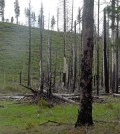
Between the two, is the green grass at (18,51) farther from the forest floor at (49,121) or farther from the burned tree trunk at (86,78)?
the burned tree trunk at (86,78)

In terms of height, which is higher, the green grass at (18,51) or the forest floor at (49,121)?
the green grass at (18,51)

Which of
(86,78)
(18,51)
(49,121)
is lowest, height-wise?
(49,121)

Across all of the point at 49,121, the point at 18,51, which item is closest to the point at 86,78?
the point at 49,121

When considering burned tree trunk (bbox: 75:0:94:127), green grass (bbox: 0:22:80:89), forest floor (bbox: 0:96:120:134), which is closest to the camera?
forest floor (bbox: 0:96:120:134)

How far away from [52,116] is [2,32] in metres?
76.9

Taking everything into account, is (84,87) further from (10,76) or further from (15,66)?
(15,66)

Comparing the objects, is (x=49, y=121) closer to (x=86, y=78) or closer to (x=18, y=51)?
(x=86, y=78)

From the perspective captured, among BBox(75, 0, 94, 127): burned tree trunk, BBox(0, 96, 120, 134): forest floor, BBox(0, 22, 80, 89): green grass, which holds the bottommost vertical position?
BBox(0, 96, 120, 134): forest floor

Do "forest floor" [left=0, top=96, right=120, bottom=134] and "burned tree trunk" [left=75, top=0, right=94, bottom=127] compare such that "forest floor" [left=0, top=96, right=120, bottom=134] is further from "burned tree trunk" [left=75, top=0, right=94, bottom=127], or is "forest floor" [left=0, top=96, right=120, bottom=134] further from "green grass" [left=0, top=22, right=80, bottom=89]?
"green grass" [left=0, top=22, right=80, bottom=89]

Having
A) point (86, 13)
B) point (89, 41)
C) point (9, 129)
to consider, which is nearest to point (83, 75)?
point (89, 41)

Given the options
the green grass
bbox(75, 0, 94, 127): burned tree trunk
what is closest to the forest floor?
bbox(75, 0, 94, 127): burned tree trunk

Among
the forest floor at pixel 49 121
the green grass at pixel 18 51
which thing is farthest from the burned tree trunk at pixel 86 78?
the green grass at pixel 18 51

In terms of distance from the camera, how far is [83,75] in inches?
464

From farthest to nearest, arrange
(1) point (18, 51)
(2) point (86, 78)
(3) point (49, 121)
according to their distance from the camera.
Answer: (1) point (18, 51) → (3) point (49, 121) → (2) point (86, 78)
